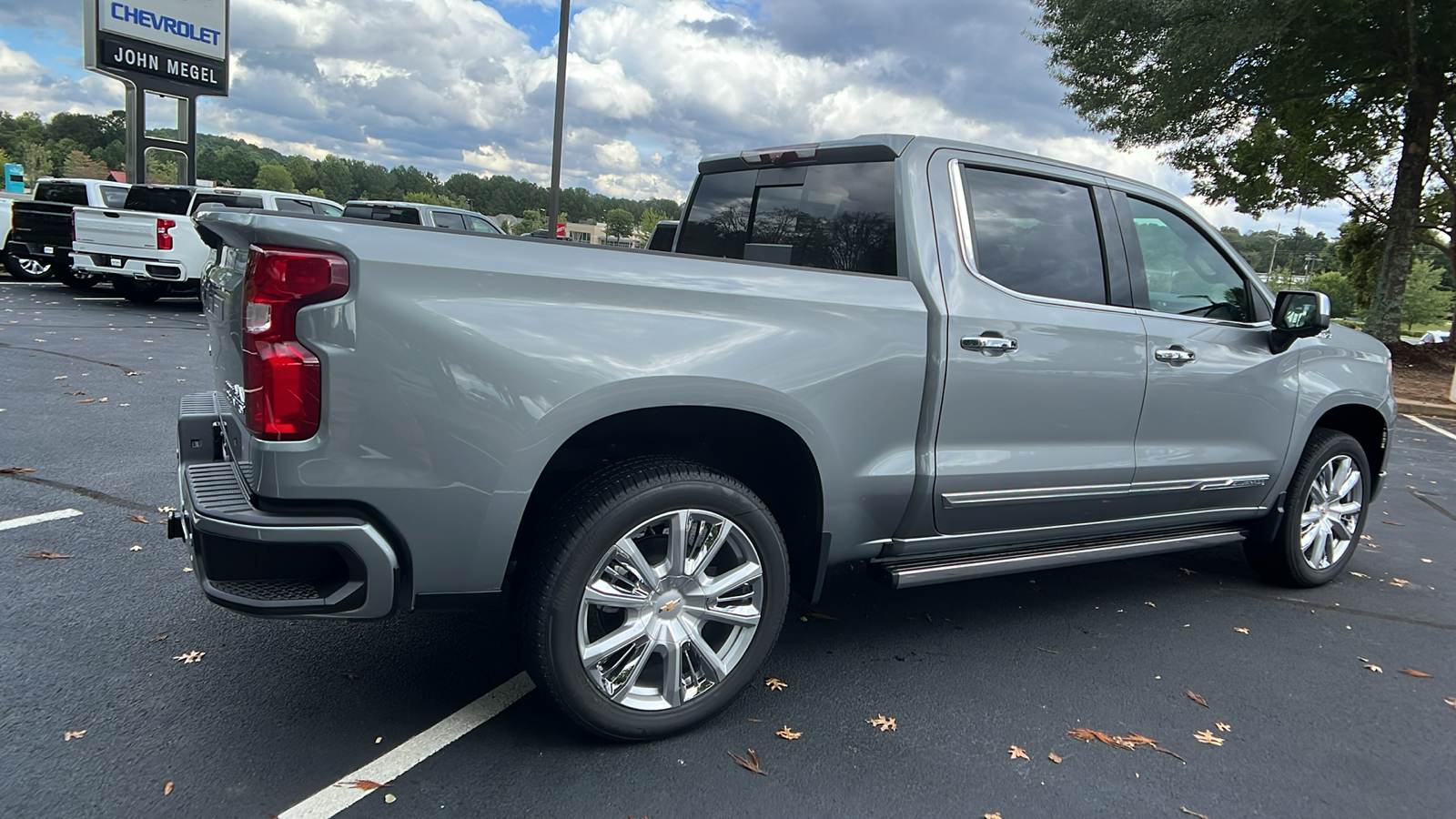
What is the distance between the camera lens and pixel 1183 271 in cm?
411

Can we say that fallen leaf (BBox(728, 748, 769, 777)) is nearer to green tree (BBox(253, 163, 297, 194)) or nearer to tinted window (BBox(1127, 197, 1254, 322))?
tinted window (BBox(1127, 197, 1254, 322))

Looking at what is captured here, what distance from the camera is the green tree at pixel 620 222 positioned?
79.9 ft

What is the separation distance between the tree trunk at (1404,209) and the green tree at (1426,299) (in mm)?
70011

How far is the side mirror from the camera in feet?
13.6

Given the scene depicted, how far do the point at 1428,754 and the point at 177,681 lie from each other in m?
4.10

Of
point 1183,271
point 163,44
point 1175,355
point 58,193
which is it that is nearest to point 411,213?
point 58,193

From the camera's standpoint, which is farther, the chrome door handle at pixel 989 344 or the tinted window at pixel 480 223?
the tinted window at pixel 480 223

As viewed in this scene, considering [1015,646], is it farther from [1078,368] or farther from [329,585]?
[329,585]

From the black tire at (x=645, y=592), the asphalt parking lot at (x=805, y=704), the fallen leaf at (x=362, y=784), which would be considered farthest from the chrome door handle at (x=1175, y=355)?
the fallen leaf at (x=362, y=784)

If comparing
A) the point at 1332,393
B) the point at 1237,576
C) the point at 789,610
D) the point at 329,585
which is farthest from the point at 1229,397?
the point at 329,585

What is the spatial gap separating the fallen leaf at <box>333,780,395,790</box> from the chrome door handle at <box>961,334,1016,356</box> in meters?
2.25

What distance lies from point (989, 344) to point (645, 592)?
149cm

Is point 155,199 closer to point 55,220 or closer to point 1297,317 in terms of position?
point 55,220

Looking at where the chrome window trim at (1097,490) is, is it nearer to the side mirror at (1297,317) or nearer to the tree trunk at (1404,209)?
the side mirror at (1297,317)
